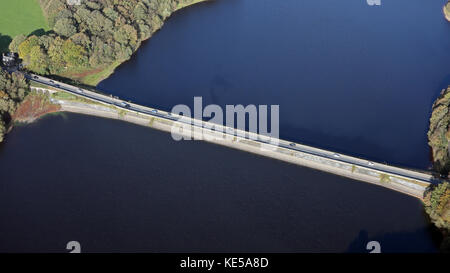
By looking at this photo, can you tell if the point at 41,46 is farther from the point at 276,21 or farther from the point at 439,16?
the point at 439,16

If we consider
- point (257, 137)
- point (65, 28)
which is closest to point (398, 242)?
point (257, 137)

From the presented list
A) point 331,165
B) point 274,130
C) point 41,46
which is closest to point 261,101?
point 274,130

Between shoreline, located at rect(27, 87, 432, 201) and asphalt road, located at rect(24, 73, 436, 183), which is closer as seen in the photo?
shoreline, located at rect(27, 87, 432, 201)

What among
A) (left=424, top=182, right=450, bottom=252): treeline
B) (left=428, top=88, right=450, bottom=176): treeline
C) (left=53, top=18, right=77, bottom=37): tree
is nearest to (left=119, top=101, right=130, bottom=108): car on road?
(left=53, top=18, right=77, bottom=37): tree

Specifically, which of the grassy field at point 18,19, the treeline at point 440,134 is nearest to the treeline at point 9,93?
the grassy field at point 18,19

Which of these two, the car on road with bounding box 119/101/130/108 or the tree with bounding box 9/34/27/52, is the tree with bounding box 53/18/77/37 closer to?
the tree with bounding box 9/34/27/52

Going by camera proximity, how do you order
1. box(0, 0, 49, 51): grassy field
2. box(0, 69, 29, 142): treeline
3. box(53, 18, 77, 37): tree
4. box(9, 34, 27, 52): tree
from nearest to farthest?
box(0, 69, 29, 142): treeline < box(9, 34, 27, 52): tree < box(53, 18, 77, 37): tree < box(0, 0, 49, 51): grassy field

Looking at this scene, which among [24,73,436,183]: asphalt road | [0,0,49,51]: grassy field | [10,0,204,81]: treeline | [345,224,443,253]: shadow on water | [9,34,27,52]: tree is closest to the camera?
[345,224,443,253]: shadow on water
